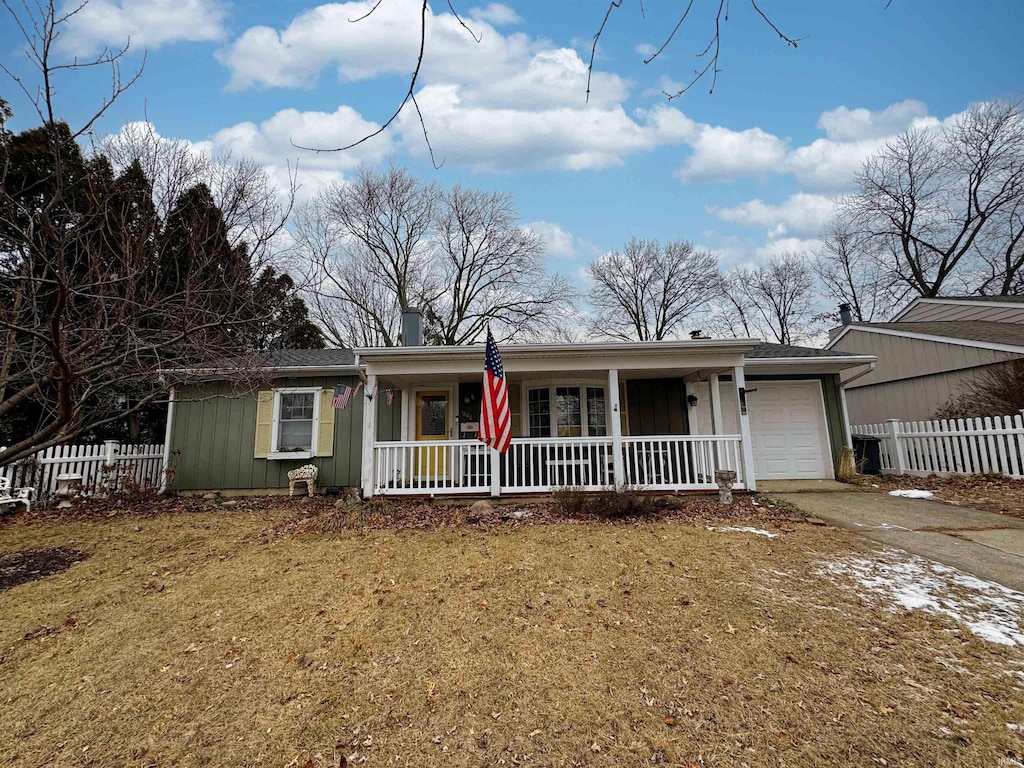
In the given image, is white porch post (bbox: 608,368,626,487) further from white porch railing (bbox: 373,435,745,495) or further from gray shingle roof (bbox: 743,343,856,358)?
gray shingle roof (bbox: 743,343,856,358)

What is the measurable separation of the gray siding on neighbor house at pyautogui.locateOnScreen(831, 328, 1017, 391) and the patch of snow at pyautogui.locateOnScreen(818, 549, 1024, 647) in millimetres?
8545

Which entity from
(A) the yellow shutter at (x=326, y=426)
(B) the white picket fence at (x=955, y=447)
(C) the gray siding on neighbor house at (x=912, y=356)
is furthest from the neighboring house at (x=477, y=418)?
(C) the gray siding on neighbor house at (x=912, y=356)

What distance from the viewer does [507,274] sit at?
2120 centimetres

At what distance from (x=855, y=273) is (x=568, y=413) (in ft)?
76.9

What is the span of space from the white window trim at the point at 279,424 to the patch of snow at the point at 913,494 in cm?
1008

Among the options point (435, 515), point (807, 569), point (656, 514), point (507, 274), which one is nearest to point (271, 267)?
point (435, 515)

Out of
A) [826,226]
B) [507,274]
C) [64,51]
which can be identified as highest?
[826,226]

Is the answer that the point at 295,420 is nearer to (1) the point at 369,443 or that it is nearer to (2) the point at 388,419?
(2) the point at 388,419

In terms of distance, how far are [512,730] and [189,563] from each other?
4.27 m

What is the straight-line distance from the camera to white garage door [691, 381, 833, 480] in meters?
8.94

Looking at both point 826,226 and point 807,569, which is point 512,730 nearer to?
point 807,569

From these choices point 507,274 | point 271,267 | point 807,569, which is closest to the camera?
point 807,569

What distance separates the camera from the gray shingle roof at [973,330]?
31.4 ft

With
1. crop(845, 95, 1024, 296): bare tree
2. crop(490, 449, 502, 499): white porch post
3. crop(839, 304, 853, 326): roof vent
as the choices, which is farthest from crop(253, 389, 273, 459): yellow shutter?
crop(845, 95, 1024, 296): bare tree
